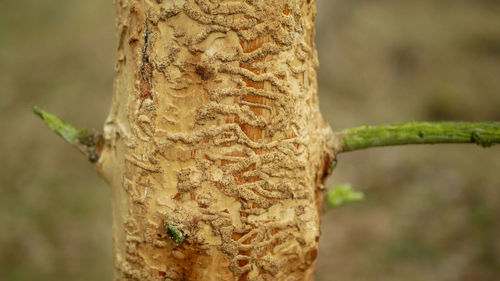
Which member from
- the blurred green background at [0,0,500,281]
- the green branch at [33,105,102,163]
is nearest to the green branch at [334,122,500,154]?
the green branch at [33,105,102,163]

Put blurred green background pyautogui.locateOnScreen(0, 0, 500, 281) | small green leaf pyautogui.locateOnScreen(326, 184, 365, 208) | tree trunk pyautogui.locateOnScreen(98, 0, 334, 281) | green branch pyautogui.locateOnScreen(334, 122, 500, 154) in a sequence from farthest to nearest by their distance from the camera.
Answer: blurred green background pyautogui.locateOnScreen(0, 0, 500, 281)
small green leaf pyautogui.locateOnScreen(326, 184, 365, 208)
green branch pyautogui.locateOnScreen(334, 122, 500, 154)
tree trunk pyautogui.locateOnScreen(98, 0, 334, 281)

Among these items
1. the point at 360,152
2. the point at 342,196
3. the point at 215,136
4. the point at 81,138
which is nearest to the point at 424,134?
the point at 342,196

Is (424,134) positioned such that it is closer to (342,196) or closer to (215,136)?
(342,196)

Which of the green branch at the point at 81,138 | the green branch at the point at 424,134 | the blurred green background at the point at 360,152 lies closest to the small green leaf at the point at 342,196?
the green branch at the point at 424,134

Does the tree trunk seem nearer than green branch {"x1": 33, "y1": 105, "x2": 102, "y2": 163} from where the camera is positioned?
Yes

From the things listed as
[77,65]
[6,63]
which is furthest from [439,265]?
[6,63]

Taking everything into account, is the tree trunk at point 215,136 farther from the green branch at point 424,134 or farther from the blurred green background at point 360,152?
the blurred green background at point 360,152

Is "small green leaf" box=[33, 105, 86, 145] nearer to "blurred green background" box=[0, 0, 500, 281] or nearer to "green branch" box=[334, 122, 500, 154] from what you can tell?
"green branch" box=[334, 122, 500, 154]

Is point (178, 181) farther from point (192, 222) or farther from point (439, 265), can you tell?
point (439, 265)

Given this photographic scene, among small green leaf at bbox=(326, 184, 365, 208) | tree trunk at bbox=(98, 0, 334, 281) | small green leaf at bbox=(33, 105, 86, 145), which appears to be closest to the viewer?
tree trunk at bbox=(98, 0, 334, 281)
